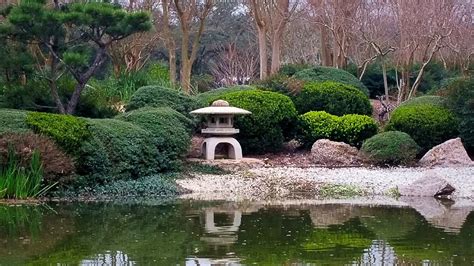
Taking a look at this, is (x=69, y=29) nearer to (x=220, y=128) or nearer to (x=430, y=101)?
(x=220, y=128)

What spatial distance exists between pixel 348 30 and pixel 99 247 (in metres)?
19.5

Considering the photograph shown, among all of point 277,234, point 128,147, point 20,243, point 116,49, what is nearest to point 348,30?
point 116,49

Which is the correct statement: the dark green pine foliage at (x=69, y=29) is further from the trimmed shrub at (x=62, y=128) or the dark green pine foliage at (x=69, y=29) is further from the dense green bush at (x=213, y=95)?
the dense green bush at (x=213, y=95)

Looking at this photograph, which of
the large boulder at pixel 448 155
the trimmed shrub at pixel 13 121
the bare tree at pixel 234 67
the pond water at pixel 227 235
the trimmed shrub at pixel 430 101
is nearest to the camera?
the pond water at pixel 227 235

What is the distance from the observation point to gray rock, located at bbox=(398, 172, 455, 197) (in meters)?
15.1

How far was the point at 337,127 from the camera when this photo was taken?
19.5 metres

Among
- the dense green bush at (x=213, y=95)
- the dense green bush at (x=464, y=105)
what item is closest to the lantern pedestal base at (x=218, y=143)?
the dense green bush at (x=213, y=95)

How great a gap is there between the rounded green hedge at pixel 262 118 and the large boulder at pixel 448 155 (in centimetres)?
361

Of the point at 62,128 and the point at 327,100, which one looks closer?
the point at 62,128

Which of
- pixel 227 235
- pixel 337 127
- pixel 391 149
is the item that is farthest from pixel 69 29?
pixel 227 235

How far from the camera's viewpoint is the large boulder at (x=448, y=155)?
1802 cm

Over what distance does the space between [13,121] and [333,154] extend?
7.81 metres

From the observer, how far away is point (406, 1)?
950 inches

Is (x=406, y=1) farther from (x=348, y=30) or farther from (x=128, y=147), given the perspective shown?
(x=128, y=147)
